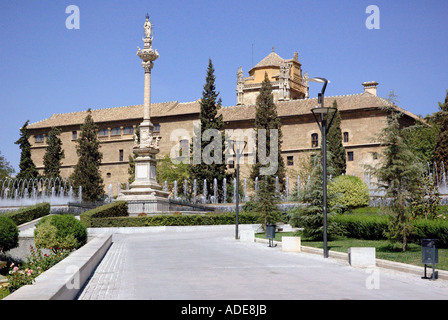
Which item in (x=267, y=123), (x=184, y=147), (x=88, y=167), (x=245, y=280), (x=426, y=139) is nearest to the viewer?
(x=245, y=280)

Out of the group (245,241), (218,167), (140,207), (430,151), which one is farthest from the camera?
(430,151)

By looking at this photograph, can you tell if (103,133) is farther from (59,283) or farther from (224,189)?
(59,283)

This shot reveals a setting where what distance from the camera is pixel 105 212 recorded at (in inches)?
1145

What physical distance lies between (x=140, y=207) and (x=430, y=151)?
3312 centimetres

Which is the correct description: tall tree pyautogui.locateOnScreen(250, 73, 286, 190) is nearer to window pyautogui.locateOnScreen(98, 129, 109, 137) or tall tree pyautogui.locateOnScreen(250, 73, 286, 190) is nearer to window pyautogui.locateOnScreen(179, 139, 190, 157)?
window pyautogui.locateOnScreen(179, 139, 190, 157)

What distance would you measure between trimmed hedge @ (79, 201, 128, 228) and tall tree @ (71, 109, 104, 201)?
72.8ft

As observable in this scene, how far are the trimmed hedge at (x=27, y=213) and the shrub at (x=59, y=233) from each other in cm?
1135

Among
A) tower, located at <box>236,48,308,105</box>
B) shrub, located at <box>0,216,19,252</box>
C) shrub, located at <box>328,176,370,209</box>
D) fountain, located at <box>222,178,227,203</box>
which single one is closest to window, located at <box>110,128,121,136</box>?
tower, located at <box>236,48,308,105</box>

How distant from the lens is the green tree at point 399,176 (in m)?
14.5

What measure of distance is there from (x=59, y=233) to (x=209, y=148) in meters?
30.1

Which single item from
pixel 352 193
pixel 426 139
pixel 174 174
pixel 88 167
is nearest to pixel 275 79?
pixel 174 174

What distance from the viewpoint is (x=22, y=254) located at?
21938mm
